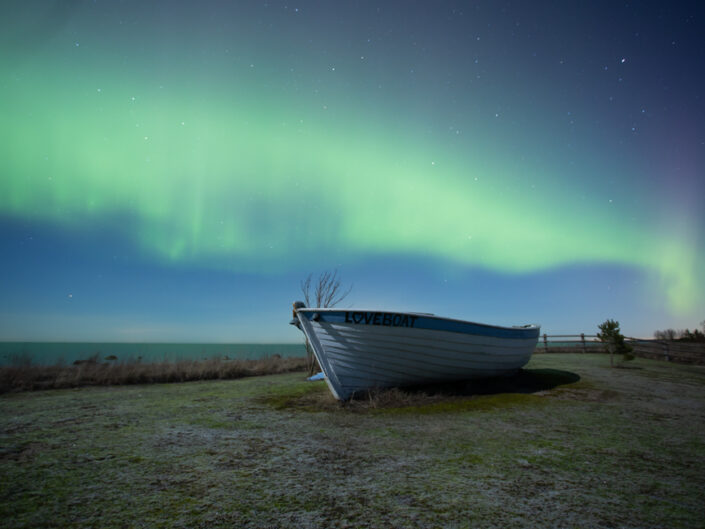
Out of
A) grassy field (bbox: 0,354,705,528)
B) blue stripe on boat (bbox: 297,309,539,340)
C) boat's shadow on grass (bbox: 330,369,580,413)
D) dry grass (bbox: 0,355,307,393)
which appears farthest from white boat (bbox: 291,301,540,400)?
dry grass (bbox: 0,355,307,393)

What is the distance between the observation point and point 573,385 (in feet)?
23.9

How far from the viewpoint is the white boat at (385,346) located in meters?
5.98

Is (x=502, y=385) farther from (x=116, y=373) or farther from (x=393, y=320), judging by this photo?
(x=116, y=373)

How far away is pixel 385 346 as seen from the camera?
609cm

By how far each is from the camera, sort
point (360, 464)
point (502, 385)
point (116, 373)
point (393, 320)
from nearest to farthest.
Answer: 1. point (360, 464)
2. point (393, 320)
3. point (502, 385)
4. point (116, 373)

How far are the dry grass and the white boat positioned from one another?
653 cm

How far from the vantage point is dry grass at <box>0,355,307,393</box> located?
8930 mm

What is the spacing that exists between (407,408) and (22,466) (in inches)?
200

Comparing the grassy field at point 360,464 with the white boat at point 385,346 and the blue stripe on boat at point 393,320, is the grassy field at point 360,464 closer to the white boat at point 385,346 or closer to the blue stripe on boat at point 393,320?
the white boat at point 385,346

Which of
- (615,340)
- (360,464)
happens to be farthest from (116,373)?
(615,340)

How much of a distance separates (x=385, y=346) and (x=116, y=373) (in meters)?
9.59

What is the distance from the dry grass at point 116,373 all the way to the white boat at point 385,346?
6.53m

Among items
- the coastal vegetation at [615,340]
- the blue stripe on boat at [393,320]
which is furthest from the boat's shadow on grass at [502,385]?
the coastal vegetation at [615,340]

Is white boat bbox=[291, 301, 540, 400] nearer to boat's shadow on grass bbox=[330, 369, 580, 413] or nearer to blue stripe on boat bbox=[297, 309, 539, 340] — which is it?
blue stripe on boat bbox=[297, 309, 539, 340]
